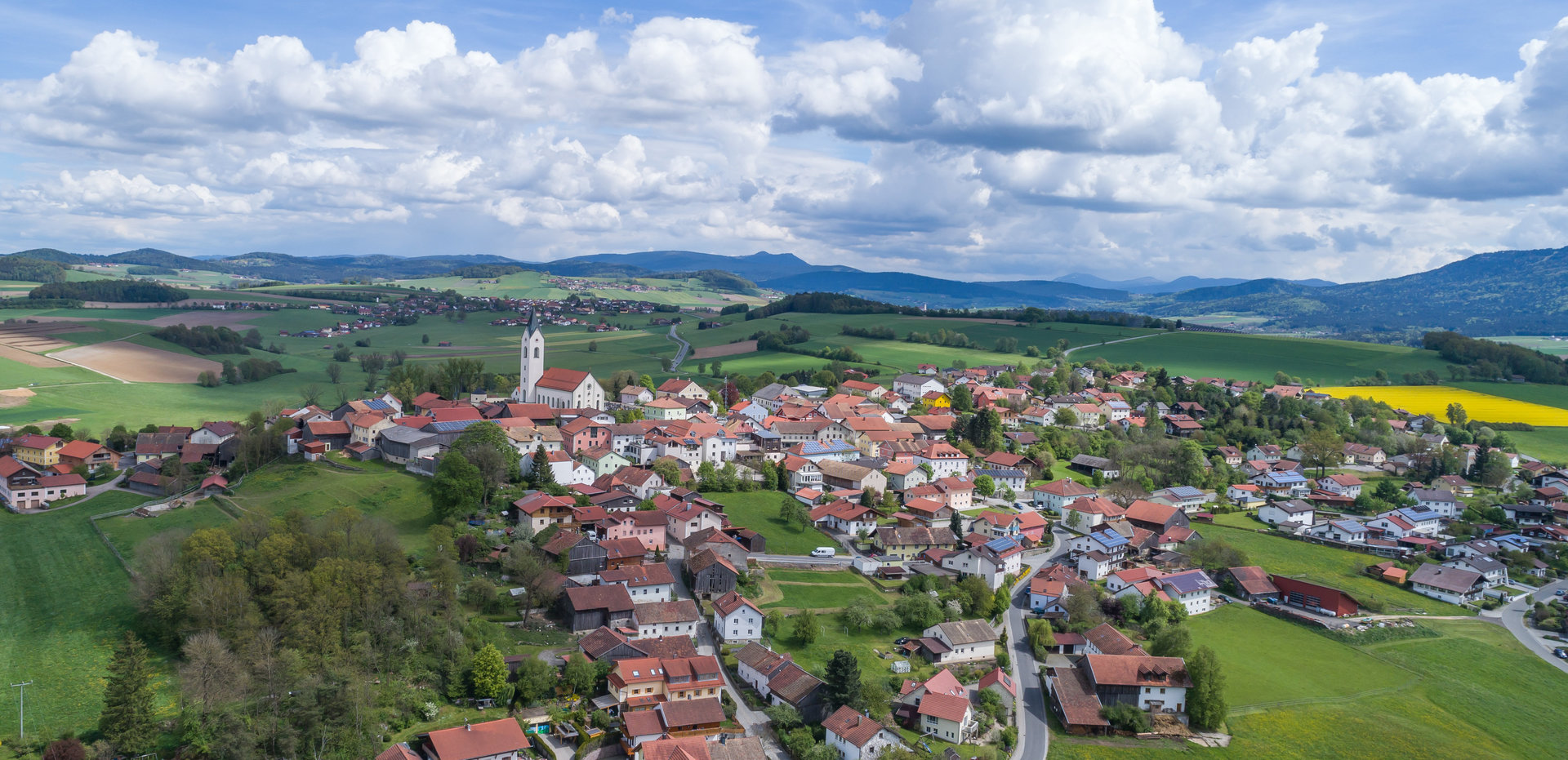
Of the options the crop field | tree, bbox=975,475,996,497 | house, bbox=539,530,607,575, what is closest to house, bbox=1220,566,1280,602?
tree, bbox=975,475,996,497

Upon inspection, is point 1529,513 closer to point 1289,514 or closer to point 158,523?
point 1289,514

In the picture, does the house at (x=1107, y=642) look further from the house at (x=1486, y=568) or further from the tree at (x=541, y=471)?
the tree at (x=541, y=471)

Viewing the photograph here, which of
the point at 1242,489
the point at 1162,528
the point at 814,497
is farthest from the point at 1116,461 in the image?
the point at 814,497

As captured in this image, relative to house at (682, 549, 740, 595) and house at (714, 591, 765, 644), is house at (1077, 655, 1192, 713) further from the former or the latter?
house at (682, 549, 740, 595)

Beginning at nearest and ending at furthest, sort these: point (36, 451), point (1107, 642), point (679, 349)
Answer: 1. point (1107, 642)
2. point (36, 451)
3. point (679, 349)

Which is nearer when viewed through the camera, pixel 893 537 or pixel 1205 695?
pixel 1205 695

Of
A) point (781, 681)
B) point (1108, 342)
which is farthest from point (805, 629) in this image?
point (1108, 342)

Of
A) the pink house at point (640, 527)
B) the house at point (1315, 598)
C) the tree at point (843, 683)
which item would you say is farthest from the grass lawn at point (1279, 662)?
the pink house at point (640, 527)

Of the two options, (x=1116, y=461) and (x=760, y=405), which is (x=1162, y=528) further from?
(x=760, y=405)
